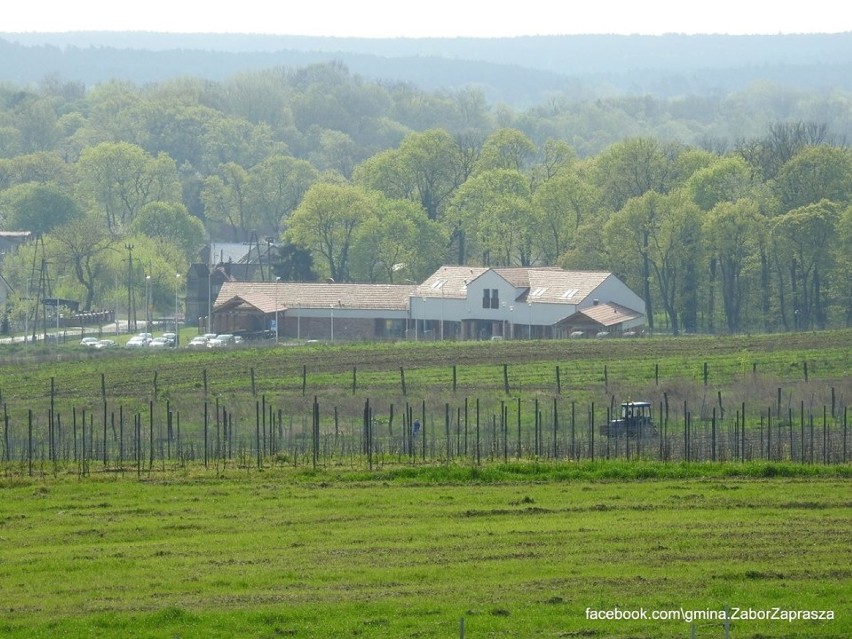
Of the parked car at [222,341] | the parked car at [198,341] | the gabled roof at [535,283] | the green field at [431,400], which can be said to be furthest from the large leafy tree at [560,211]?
the green field at [431,400]

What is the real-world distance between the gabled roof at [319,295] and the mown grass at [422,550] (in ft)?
179

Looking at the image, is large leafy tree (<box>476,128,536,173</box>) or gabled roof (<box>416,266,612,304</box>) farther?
large leafy tree (<box>476,128,536,173</box>)

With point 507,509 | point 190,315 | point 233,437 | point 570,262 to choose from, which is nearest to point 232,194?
point 190,315

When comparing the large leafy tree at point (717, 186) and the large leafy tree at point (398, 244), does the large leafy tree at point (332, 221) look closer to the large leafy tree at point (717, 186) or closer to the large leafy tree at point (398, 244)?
the large leafy tree at point (398, 244)

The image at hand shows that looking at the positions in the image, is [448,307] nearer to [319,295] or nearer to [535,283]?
[535,283]

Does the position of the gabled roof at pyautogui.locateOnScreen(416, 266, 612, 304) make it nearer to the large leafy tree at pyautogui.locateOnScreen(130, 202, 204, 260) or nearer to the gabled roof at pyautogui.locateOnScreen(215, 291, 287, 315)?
the gabled roof at pyautogui.locateOnScreen(215, 291, 287, 315)

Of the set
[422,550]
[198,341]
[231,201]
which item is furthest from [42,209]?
[422,550]

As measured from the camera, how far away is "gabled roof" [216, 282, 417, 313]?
9612 centimetres

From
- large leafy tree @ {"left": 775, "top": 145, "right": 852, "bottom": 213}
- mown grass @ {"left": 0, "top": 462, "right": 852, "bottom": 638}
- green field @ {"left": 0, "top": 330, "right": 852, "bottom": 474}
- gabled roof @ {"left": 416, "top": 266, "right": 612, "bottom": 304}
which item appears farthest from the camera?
large leafy tree @ {"left": 775, "top": 145, "right": 852, "bottom": 213}

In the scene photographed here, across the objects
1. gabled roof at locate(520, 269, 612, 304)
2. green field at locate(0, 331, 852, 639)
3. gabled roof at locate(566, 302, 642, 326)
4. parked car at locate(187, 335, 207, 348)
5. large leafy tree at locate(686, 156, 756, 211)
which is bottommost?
green field at locate(0, 331, 852, 639)

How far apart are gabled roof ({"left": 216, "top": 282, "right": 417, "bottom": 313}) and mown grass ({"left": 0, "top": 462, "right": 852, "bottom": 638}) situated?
54.5 metres

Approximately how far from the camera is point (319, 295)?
97250 millimetres

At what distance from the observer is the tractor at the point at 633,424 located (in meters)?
48.9

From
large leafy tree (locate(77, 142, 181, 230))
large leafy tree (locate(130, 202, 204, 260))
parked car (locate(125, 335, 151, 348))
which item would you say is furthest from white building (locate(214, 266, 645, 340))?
large leafy tree (locate(77, 142, 181, 230))
